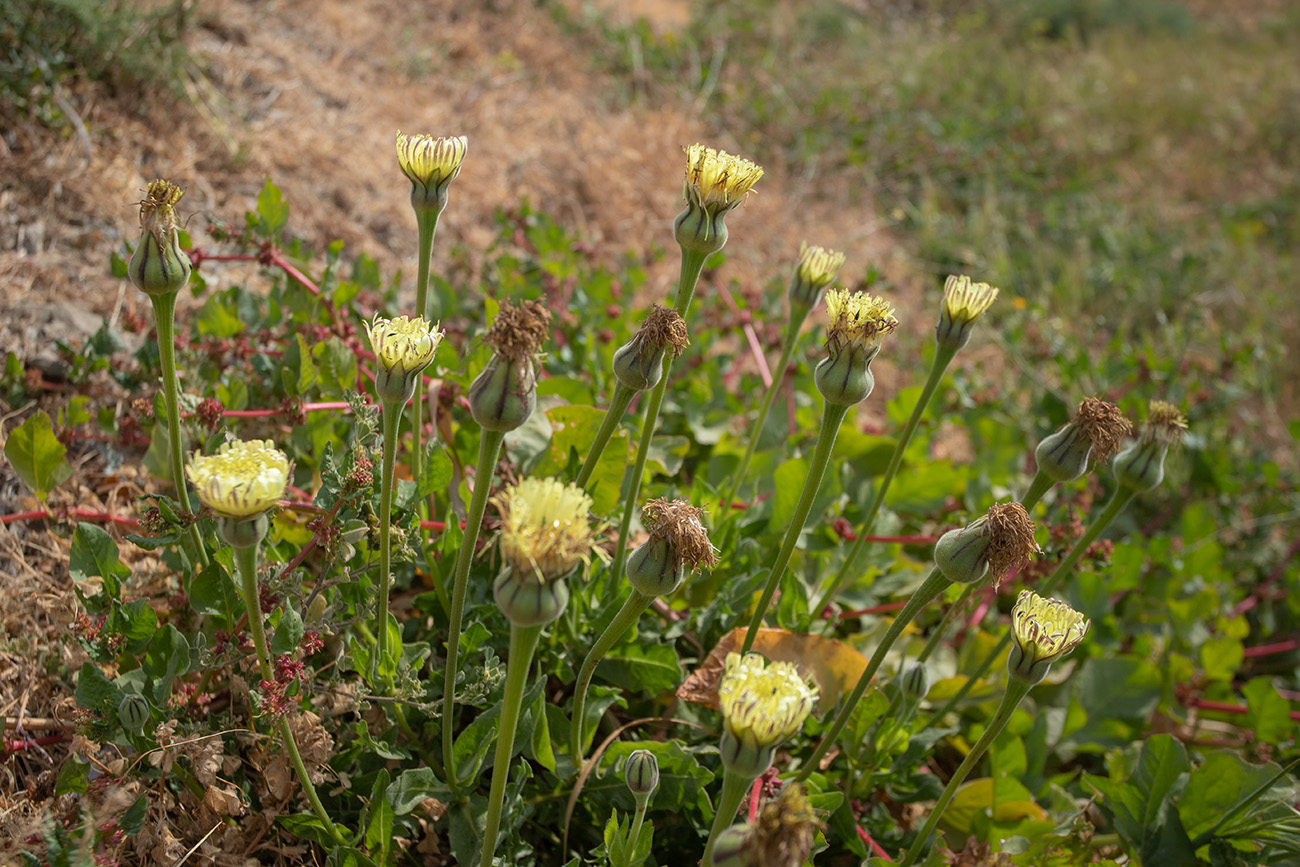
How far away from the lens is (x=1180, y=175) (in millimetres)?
7996

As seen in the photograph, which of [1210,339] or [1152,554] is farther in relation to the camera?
[1210,339]

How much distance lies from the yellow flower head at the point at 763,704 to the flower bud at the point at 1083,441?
0.92 meters

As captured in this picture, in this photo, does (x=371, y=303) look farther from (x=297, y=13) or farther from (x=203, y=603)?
(x=297, y=13)

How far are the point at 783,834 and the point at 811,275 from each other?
4.69ft

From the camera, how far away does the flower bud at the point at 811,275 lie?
2.21 meters

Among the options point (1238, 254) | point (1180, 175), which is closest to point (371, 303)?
point (1238, 254)

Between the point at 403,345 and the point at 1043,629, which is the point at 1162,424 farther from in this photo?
the point at 403,345

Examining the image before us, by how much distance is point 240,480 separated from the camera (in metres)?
1.37

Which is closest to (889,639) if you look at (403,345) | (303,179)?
(403,345)

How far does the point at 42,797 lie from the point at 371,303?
1.70m

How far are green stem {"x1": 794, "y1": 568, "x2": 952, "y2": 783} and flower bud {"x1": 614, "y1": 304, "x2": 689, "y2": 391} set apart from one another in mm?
643

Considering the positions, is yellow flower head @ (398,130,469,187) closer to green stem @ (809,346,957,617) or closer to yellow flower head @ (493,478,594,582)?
yellow flower head @ (493,478,594,582)

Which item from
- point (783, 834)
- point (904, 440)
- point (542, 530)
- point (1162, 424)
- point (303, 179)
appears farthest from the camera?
point (303, 179)

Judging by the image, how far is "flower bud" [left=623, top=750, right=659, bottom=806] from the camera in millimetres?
1513
